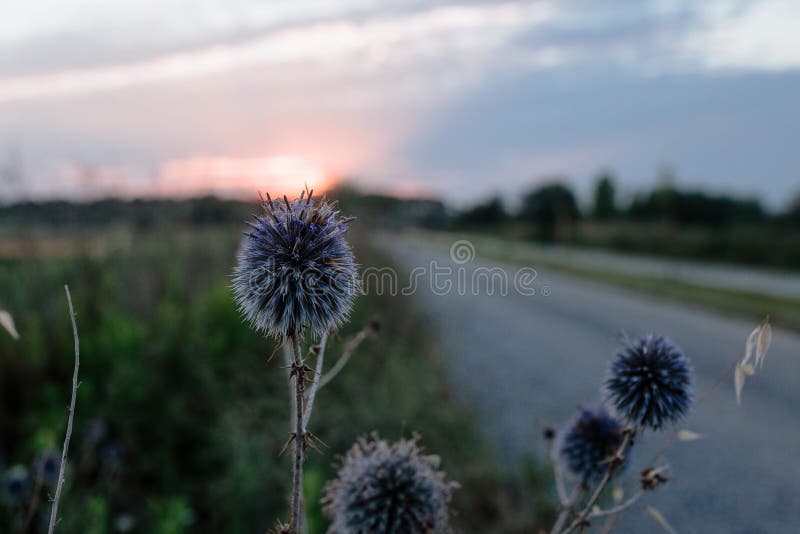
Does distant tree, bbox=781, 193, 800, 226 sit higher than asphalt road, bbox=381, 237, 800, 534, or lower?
higher

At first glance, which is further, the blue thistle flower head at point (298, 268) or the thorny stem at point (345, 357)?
the thorny stem at point (345, 357)

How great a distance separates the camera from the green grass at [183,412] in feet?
14.8

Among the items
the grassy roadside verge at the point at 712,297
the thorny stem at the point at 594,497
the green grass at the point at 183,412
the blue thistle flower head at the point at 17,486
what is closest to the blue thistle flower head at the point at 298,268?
the thorny stem at the point at 594,497

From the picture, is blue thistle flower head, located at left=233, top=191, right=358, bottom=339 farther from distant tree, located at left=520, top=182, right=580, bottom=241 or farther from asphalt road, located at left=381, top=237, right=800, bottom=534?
distant tree, located at left=520, top=182, right=580, bottom=241

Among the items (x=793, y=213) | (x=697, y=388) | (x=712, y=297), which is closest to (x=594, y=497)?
(x=697, y=388)

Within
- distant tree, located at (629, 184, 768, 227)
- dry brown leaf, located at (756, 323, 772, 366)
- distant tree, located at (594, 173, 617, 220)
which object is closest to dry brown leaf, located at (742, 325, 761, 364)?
dry brown leaf, located at (756, 323, 772, 366)

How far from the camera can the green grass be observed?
450 cm

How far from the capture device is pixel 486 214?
68.5 metres

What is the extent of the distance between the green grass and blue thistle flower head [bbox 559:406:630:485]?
5.20 ft

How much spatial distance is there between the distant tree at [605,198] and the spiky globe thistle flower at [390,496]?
62.3 meters

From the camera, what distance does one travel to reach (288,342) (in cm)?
151

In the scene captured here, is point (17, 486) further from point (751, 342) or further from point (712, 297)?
point (712, 297)

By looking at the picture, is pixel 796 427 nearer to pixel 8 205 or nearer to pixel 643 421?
pixel 643 421

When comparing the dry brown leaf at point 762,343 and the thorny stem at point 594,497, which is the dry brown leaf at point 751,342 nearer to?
the dry brown leaf at point 762,343
